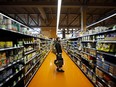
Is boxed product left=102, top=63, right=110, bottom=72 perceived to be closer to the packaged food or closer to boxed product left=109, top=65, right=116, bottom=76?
the packaged food

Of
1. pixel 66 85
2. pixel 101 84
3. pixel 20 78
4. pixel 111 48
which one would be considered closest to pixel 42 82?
pixel 66 85

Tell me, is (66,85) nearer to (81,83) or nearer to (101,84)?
(81,83)

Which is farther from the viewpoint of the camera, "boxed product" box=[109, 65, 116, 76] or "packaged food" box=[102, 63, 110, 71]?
"packaged food" box=[102, 63, 110, 71]

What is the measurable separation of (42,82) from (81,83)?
5.17 ft

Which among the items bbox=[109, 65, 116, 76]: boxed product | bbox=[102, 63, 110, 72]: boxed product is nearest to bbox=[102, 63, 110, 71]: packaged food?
bbox=[102, 63, 110, 72]: boxed product

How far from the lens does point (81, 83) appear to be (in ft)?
16.4

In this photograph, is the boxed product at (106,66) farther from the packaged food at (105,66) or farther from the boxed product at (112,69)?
the boxed product at (112,69)

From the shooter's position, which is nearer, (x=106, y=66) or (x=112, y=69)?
(x=112, y=69)

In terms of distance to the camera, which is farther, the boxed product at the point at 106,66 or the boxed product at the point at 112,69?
the boxed product at the point at 106,66

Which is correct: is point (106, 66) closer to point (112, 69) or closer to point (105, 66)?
point (105, 66)

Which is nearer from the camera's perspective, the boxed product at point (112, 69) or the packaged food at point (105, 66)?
the boxed product at point (112, 69)

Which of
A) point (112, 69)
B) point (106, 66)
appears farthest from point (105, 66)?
point (112, 69)

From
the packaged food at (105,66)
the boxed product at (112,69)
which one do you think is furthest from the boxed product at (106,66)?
the boxed product at (112,69)

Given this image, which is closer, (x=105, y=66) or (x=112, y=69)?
(x=112, y=69)
